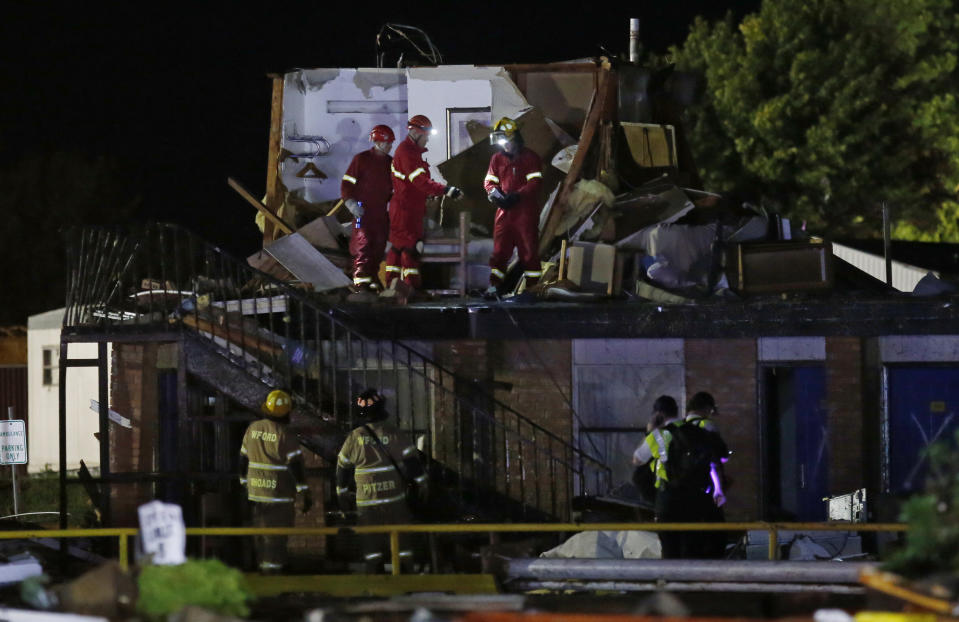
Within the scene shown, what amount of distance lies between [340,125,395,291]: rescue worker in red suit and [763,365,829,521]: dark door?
167 inches

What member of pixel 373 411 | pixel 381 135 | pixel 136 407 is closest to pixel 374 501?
pixel 373 411

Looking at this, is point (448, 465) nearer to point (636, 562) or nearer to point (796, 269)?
point (796, 269)

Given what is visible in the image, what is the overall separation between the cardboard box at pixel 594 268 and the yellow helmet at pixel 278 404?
12.1 ft

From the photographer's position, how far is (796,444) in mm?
15281

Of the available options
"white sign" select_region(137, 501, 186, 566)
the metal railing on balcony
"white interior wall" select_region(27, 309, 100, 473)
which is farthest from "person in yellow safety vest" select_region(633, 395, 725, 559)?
"white interior wall" select_region(27, 309, 100, 473)

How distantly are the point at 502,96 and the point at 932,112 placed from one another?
24.1 meters

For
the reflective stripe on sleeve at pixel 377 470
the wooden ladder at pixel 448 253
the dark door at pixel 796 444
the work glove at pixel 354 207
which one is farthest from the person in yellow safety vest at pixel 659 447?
the work glove at pixel 354 207

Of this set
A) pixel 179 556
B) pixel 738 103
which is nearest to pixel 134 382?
pixel 179 556

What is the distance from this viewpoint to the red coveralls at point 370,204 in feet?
50.3

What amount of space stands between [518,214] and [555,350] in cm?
148

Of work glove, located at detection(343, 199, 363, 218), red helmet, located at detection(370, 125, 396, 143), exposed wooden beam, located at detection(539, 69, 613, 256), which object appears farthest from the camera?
exposed wooden beam, located at detection(539, 69, 613, 256)

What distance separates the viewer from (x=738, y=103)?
1522 inches

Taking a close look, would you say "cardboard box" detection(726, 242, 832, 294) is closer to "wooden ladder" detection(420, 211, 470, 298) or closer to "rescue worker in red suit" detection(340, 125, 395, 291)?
"wooden ladder" detection(420, 211, 470, 298)

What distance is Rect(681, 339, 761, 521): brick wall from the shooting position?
15.1 meters
